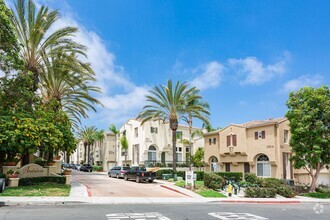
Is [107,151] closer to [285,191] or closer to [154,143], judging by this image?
[154,143]

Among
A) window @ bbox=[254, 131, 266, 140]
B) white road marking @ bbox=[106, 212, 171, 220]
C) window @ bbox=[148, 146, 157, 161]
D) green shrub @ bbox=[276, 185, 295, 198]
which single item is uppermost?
window @ bbox=[254, 131, 266, 140]

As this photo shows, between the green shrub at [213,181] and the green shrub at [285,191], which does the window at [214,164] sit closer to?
the green shrub at [213,181]

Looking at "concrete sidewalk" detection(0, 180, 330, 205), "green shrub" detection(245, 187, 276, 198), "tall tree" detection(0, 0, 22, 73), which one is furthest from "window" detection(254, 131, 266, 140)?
"tall tree" detection(0, 0, 22, 73)

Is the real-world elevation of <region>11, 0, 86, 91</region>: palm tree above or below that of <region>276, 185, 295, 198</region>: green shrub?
above

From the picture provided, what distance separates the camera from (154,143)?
183 ft

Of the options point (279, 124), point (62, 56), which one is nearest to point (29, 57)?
point (62, 56)

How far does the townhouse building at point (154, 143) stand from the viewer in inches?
2163

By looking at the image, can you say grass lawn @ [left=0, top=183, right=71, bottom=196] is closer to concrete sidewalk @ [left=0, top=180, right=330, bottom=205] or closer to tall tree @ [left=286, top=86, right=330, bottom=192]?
concrete sidewalk @ [left=0, top=180, right=330, bottom=205]

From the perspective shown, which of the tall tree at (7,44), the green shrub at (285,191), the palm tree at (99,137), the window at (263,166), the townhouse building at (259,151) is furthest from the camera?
the palm tree at (99,137)

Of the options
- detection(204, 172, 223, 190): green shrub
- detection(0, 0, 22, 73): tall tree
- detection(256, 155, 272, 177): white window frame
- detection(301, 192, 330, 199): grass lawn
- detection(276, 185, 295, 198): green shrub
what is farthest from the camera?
detection(256, 155, 272, 177): white window frame

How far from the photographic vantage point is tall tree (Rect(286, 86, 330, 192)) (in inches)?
987

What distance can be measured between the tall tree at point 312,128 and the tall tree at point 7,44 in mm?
21571

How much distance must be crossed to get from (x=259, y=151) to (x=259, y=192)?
44.5ft

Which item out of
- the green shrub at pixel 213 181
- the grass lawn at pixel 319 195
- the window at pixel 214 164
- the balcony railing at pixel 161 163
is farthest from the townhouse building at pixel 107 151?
the grass lawn at pixel 319 195
